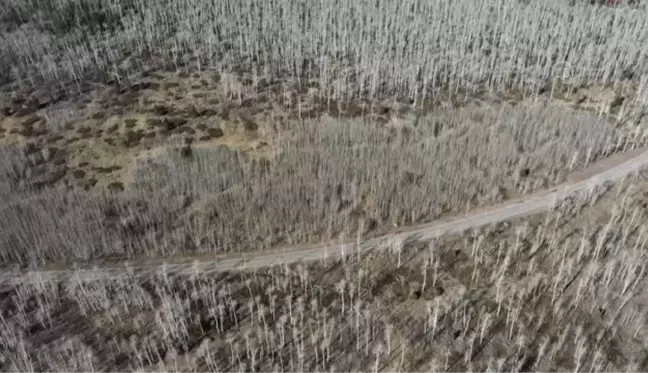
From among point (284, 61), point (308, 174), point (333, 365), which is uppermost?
point (284, 61)

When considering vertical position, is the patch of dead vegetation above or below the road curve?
above

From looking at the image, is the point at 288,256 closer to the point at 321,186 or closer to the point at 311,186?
the point at 311,186

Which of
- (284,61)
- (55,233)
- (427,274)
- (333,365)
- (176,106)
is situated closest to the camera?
(333,365)

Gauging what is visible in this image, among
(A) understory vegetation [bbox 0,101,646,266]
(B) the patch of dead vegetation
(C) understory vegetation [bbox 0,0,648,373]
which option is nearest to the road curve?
(C) understory vegetation [bbox 0,0,648,373]

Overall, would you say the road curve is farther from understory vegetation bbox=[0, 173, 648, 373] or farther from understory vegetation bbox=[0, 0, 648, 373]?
understory vegetation bbox=[0, 173, 648, 373]

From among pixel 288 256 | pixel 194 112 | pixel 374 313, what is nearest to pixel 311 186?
pixel 288 256

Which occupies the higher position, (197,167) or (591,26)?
(591,26)

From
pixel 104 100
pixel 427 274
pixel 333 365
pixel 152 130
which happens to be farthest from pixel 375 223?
pixel 104 100

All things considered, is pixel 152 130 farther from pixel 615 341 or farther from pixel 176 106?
pixel 615 341
